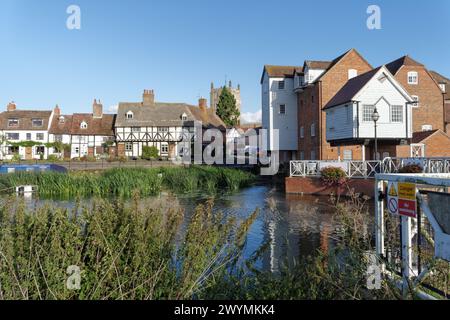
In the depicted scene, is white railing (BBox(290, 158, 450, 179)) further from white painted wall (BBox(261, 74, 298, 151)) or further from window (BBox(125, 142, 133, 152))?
window (BBox(125, 142, 133, 152))

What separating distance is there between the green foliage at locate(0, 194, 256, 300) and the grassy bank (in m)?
21.3

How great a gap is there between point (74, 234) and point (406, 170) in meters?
19.9

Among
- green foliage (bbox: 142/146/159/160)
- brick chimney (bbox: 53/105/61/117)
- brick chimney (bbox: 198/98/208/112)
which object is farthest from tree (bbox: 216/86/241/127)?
brick chimney (bbox: 53/105/61/117)

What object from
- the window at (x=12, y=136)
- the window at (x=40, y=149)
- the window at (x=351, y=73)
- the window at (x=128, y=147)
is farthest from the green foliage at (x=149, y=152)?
the window at (x=351, y=73)

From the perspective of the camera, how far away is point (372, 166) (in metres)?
26.8

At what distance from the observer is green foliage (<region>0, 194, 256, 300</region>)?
4.55 meters

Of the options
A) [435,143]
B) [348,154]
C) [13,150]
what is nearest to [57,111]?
[13,150]

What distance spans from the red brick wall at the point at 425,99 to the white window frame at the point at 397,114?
1042 centimetres

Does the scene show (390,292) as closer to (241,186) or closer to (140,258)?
(140,258)

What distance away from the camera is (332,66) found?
36.1 metres

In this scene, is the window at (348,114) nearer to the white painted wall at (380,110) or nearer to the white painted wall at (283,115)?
the white painted wall at (380,110)

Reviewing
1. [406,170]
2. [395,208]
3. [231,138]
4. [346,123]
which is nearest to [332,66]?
[346,123]

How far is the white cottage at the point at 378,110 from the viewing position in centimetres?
2806
